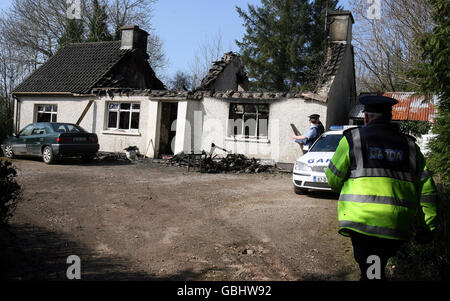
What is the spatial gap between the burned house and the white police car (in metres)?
4.76

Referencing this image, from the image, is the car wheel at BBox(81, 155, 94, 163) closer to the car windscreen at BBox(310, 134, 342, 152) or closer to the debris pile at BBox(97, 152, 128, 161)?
the debris pile at BBox(97, 152, 128, 161)

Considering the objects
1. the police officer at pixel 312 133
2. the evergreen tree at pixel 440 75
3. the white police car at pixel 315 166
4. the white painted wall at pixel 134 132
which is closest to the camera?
the evergreen tree at pixel 440 75

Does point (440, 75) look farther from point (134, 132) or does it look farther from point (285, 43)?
point (285, 43)

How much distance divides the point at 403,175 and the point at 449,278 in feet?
6.25

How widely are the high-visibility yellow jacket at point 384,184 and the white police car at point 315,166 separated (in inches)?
199

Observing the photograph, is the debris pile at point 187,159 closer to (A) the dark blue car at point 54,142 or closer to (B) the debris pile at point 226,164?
(B) the debris pile at point 226,164

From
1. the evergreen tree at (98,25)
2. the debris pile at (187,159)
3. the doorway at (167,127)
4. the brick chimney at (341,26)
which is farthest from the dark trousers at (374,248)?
the evergreen tree at (98,25)

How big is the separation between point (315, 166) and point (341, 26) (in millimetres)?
11012

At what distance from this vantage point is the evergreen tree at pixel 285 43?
1123 inches

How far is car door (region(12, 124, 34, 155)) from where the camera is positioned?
46.0ft

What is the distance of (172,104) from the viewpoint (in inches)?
661

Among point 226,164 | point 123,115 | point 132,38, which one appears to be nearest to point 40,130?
point 123,115
